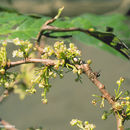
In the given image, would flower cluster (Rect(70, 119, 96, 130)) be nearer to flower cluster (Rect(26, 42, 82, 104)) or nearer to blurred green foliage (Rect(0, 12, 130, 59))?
flower cluster (Rect(26, 42, 82, 104))

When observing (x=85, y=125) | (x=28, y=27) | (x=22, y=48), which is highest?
(x=28, y=27)

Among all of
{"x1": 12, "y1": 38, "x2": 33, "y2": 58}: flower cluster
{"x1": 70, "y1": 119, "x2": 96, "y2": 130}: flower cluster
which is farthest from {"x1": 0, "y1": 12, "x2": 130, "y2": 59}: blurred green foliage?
{"x1": 70, "y1": 119, "x2": 96, "y2": 130}: flower cluster

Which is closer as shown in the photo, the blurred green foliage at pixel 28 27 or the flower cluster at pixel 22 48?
the flower cluster at pixel 22 48

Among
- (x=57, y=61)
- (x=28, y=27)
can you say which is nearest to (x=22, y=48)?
(x=57, y=61)

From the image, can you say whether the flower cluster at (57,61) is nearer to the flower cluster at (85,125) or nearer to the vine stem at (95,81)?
the vine stem at (95,81)

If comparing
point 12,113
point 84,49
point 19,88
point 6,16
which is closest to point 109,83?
point 84,49

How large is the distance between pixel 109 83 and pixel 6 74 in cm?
402

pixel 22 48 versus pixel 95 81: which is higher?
pixel 22 48

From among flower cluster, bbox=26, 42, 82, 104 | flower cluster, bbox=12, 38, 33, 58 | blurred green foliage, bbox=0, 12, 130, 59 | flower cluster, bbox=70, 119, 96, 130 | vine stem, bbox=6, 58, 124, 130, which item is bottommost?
flower cluster, bbox=70, 119, 96, 130

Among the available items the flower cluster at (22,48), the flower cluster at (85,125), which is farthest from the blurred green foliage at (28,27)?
the flower cluster at (85,125)

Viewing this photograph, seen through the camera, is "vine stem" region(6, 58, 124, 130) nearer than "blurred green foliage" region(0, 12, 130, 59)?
Yes

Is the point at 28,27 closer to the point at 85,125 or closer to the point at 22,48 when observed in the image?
the point at 22,48

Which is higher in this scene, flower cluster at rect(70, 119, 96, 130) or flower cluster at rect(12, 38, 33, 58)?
flower cluster at rect(12, 38, 33, 58)

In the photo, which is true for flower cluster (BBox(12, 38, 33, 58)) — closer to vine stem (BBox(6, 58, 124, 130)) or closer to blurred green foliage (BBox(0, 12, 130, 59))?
vine stem (BBox(6, 58, 124, 130))
